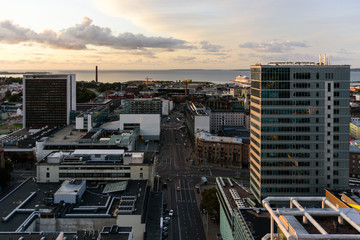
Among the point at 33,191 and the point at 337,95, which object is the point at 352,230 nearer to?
the point at 337,95

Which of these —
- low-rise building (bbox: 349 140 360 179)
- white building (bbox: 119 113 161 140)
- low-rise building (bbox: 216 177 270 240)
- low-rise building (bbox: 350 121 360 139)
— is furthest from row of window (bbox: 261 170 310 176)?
white building (bbox: 119 113 161 140)

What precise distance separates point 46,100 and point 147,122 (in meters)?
44.9

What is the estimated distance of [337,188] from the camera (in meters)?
55.7

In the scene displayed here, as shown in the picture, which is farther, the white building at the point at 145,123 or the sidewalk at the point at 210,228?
the white building at the point at 145,123

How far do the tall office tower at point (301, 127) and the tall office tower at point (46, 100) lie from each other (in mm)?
101334

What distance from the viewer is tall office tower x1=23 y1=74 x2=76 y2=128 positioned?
13450 centimetres

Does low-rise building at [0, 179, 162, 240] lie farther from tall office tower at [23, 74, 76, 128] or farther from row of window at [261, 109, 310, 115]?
tall office tower at [23, 74, 76, 128]

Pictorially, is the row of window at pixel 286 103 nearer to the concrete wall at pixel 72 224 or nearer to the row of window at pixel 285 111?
the row of window at pixel 285 111

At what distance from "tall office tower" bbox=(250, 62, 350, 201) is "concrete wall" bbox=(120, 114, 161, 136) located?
72003 mm

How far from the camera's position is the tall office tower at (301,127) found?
54.8 m

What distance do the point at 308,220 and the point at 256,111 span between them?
41.1 m

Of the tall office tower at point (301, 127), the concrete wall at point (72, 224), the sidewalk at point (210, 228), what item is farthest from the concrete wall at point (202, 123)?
the concrete wall at point (72, 224)

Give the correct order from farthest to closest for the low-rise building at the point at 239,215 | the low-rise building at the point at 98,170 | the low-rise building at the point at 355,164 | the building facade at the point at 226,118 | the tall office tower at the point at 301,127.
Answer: the building facade at the point at 226,118 < the low-rise building at the point at 355,164 < the low-rise building at the point at 98,170 < the tall office tower at the point at 301,127 < the low-rise building at the point at 239,215

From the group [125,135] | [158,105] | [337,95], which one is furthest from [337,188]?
[158,105]
